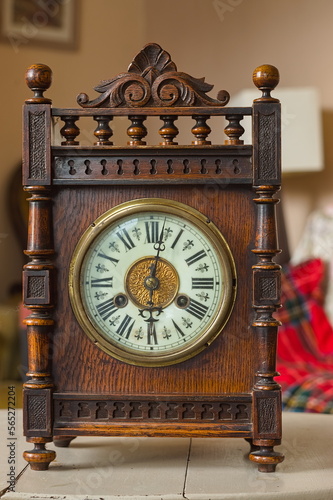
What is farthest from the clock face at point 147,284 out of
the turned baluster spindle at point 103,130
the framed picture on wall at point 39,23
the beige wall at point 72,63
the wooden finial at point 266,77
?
the framed picture on wall at point 39,23

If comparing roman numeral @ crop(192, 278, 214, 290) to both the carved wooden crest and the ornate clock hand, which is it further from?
the carved wooden crest

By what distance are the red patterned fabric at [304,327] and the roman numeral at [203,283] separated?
142 centimetres

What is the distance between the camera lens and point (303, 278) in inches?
112

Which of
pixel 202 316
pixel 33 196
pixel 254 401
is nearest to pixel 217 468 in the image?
pixel 254 401

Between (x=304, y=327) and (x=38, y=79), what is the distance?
6.25 ft

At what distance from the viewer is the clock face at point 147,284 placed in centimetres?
108

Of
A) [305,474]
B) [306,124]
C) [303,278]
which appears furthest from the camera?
[306,124]

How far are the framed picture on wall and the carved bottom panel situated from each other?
264 cm

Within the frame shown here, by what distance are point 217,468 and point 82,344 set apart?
0.89 ft

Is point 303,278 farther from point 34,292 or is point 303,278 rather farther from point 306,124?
point 34,292

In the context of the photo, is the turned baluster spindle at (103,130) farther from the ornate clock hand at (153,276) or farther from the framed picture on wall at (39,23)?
the framed picture on wall at (39,23)

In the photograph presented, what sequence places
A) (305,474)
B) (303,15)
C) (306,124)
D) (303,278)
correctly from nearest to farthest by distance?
(305,474), (303,278), (306,124), (303,15)

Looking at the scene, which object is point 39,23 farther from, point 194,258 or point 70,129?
point 194,258

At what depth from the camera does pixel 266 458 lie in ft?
3.53
